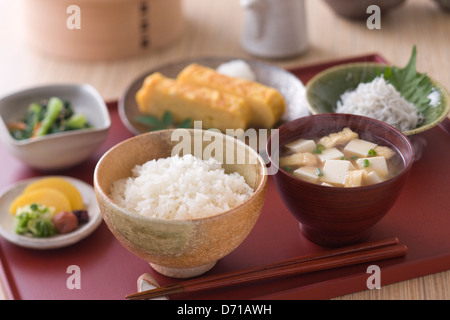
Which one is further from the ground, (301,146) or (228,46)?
(301,146)

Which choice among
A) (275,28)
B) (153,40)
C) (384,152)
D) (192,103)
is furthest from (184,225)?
(153,40)

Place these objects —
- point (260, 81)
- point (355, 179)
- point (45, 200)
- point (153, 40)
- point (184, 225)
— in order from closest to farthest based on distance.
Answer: point (184, 225) → point (355, 179) → point (45, 200) → point (260, 81) → point (153, 40)

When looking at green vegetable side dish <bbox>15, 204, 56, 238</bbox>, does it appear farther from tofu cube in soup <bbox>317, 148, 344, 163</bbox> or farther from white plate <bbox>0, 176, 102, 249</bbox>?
tofu cube in soup <bbox>317, 148, 344, 163</bbox>

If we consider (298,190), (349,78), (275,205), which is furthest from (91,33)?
(298,190)

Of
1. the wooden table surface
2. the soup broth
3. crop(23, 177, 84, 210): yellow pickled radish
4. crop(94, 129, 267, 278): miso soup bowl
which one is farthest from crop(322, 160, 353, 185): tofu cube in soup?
the wooden table surface

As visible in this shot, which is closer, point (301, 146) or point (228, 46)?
point (301, 146)

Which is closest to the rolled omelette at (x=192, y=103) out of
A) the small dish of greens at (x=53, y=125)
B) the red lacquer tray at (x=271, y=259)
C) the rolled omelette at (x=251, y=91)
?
the rolled omelette at (x=251, y=91)

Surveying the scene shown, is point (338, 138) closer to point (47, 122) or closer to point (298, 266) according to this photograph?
point (298, 266)

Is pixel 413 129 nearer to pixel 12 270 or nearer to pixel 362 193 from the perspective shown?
pixel 362 193
